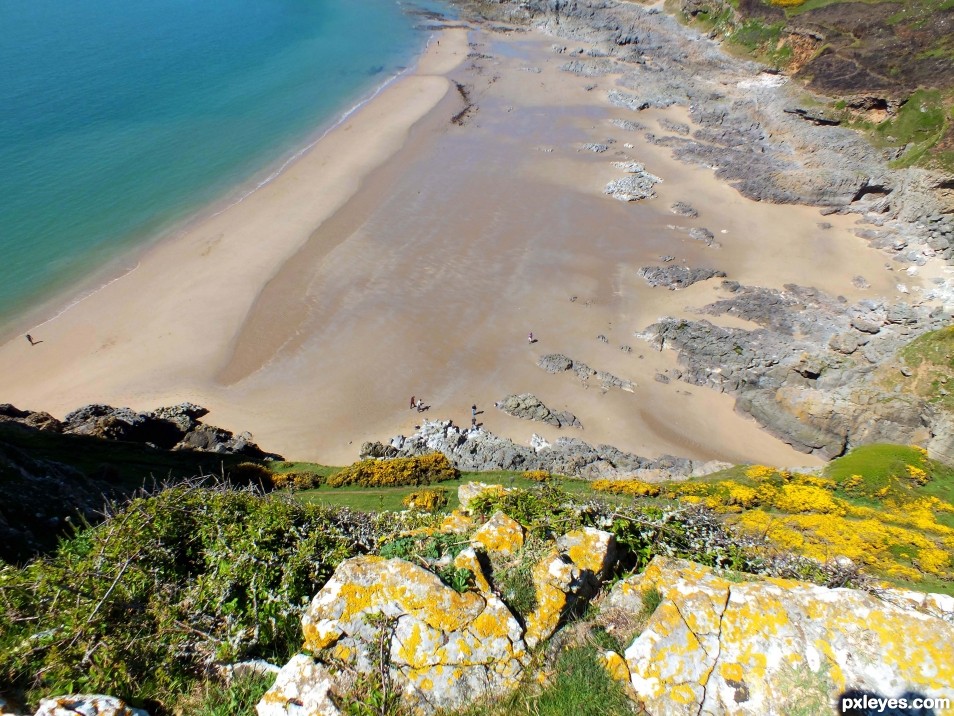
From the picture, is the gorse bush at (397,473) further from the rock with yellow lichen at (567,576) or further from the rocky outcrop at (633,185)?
the rocky outcrop at (633,185)

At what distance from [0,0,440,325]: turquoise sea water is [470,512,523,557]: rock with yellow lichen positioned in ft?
112

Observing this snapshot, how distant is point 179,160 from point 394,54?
3369cm

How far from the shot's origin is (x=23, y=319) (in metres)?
30.6

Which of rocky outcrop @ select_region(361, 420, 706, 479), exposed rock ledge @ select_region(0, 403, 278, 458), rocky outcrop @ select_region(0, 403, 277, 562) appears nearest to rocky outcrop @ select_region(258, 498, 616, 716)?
rocky outcrop @ select_region(0, 403, 277, 562)

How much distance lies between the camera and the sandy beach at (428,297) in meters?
26.0

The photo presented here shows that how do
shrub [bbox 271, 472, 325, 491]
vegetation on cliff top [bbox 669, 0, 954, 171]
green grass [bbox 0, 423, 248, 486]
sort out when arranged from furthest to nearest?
vegetation on cliff top [bbox 669, 0, 954, 171]
shrub [bbox 271, 472, 325, 491]
green grass [bbox 0, 423, 248, 486]

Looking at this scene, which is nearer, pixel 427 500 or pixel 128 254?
pixel 427 500

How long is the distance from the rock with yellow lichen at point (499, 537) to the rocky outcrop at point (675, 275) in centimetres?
2763

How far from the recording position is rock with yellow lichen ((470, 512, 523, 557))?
A: 812cm

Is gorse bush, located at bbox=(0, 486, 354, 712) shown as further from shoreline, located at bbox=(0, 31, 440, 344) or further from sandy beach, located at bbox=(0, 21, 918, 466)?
shoreline, located at bbox=(0, 31, 440, 344)

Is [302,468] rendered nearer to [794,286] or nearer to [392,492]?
[392,492]

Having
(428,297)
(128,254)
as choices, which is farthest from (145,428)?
(128,254)

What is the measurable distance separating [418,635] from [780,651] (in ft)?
13.4

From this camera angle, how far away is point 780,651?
6.39 metres
